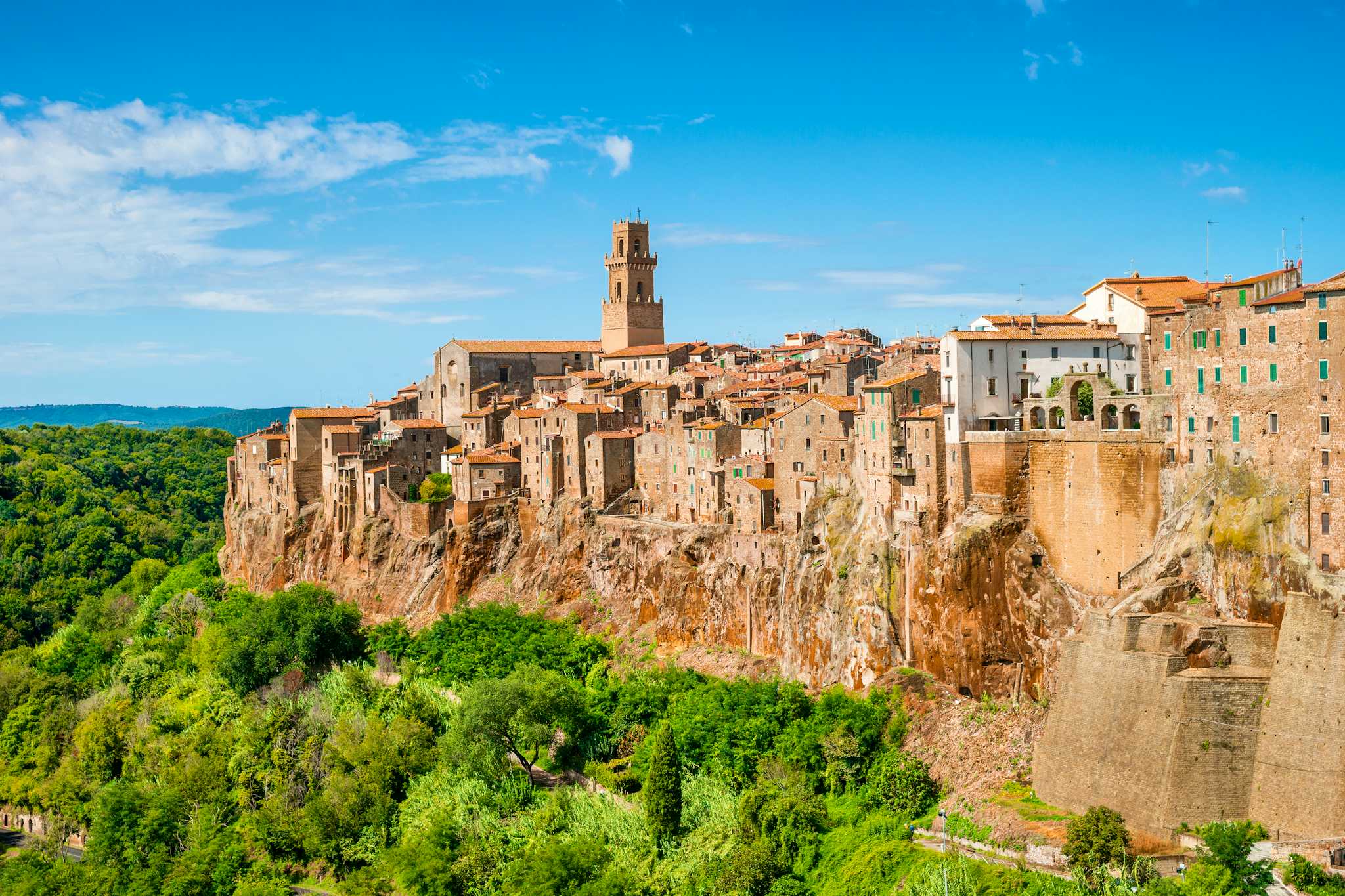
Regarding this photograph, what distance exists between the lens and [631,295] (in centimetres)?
10631

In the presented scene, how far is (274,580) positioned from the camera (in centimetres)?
9262

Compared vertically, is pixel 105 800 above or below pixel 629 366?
below

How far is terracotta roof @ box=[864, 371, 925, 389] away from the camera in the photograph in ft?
193

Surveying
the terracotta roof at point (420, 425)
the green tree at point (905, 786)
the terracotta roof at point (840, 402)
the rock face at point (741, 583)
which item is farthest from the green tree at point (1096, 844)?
the terracotta roof at point (420, 425)

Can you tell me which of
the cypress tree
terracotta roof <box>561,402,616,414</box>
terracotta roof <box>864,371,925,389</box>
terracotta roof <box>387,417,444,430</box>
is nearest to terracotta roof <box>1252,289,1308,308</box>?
terracotta roof <box>864,371,925,389</box>

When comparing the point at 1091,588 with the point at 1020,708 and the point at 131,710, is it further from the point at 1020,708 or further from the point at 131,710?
the point at 131,710

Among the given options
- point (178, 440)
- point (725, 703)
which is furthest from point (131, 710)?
point (178, 440)

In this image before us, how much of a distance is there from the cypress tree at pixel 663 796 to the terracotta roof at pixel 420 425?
3993 centimetres

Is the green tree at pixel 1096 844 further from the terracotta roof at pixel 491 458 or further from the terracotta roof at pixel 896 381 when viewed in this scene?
the terracotta roof at pixel 491 458

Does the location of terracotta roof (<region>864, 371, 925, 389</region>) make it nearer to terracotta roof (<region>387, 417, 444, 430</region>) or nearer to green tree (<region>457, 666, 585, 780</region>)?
green tree (<region>457, 666, 585, 780</region>)

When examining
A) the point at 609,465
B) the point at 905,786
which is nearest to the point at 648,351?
the point at 609,465

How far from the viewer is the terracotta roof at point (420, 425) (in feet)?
293

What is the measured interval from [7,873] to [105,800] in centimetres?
522

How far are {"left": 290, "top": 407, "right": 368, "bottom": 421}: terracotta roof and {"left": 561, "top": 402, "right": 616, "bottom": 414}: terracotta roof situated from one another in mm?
21108
